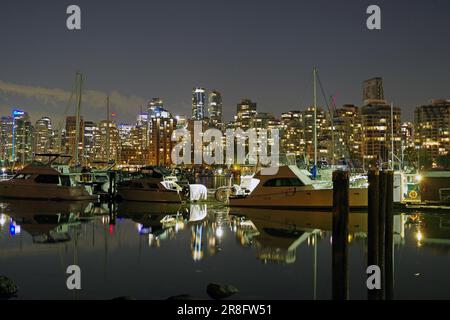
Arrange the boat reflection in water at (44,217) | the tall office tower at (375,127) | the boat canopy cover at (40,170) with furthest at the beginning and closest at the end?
the tall office tower at (375,127)
the boat canopy cover at (40,170)
the boat reflection in water at (44,217)

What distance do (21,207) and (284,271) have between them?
25.6 m

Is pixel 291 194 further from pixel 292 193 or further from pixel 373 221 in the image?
pixel 373 221

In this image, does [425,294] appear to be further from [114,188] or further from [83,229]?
[114,188]

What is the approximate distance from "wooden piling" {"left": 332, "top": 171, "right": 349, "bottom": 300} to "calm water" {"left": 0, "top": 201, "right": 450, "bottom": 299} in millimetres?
1696

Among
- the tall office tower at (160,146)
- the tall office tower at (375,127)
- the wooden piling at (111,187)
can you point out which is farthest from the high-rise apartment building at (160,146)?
the wooden piling at (111,187)

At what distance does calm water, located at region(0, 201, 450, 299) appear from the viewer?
502 inches

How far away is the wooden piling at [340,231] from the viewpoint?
10.2 meters

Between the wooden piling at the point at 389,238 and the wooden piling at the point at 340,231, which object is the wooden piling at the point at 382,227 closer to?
the wooden piling at the point at 389,238

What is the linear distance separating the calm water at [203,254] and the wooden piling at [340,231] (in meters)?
1.70

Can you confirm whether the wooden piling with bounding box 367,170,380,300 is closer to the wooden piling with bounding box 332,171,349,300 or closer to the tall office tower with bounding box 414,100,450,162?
the wooden piling with bounding box 332,171,349,300

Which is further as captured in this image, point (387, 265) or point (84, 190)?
point (84, 190)

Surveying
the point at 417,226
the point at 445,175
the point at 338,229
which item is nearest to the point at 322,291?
the point at 338,229

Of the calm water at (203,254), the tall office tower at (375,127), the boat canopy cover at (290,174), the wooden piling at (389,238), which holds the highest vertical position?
the tall office tower at (375,127)

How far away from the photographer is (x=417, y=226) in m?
22.8
